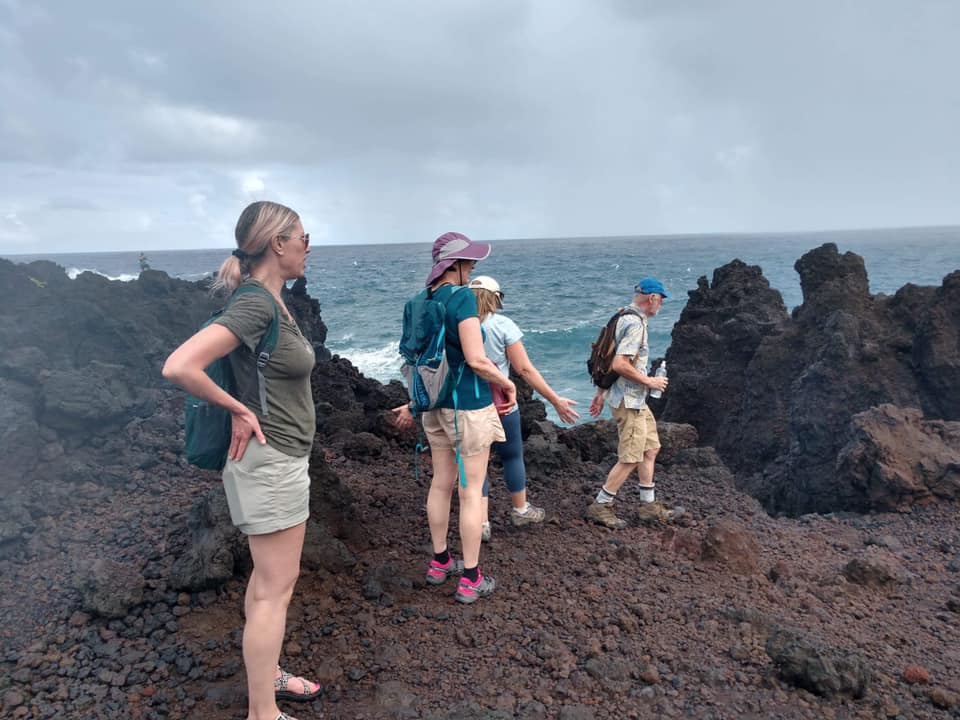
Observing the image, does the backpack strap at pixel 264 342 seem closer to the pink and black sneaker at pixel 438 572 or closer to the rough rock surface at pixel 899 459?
the pink and black sneaker at pixel 438 572

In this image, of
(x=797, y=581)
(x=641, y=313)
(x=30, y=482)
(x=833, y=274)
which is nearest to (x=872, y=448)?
(x=797, y=581)

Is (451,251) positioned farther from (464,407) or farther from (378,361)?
(378,361)

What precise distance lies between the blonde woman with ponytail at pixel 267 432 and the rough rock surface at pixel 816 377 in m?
5.54

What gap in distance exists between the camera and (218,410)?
2.39 m

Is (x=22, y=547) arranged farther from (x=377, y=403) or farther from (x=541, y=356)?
(x=541, y=356)

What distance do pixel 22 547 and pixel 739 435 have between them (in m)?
9.44

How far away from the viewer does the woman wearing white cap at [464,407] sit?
3.31 m

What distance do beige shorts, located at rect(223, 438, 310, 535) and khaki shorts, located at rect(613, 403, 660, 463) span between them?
3.14 meters

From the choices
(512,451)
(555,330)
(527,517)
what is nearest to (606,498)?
(527,517)

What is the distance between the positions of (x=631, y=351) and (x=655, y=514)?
4.52 feet

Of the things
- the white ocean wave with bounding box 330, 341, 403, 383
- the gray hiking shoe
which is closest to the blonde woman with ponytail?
the gray hiking shoe

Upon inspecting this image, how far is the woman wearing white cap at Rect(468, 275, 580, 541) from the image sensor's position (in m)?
3.82

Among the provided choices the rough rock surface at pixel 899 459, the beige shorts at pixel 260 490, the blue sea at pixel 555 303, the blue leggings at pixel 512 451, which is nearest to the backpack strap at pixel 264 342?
the beige shorts at pixel 260 490

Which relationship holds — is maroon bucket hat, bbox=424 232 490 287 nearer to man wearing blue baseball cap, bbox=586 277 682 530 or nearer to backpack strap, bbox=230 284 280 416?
backpack strap, bbox=230 284 280 416
